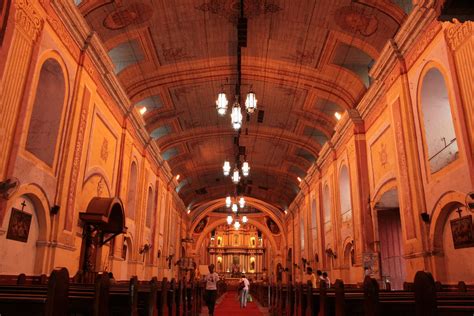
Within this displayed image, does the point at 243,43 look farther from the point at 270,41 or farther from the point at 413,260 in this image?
the point at 413,260

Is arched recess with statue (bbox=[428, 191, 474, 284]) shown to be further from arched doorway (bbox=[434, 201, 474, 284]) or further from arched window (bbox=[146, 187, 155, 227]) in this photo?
arched window (bbox=[146, 187, 155, 227])

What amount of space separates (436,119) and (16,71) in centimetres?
772

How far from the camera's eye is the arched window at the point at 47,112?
7.49 meters

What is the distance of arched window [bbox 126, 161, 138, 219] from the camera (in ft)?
45.4

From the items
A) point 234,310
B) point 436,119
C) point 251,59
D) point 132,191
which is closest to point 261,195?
point 132,191

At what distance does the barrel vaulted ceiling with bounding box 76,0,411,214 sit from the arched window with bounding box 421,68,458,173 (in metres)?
1.88

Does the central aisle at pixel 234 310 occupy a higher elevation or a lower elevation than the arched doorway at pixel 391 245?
lower

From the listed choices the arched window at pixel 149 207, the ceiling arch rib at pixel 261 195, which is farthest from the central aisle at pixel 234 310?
the ceiling arch rib at pixel 261 195

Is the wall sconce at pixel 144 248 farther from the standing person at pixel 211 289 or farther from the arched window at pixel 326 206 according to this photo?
the arched window at pixel 326 206

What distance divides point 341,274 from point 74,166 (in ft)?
31.1

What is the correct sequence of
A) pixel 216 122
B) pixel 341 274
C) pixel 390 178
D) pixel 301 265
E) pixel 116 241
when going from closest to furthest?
1. pixel 390 178
2. pixel 116 241
3. pixel 341 274
4. pixel 216 122
5. pixel 301 265

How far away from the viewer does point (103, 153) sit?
35.7 feet

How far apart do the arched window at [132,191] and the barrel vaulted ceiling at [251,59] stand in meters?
1.86

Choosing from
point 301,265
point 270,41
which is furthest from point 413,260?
point 301,265
